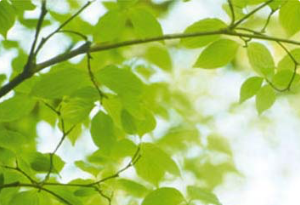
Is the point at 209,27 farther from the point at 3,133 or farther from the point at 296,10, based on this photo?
the point at 3,133

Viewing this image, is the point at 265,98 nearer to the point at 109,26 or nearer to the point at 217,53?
the point at 217,53

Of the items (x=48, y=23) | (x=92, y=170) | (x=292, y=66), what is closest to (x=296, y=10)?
(x=292, y=66)

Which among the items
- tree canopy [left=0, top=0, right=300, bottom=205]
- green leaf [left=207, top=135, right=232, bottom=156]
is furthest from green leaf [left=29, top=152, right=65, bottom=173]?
green leaf [left=207, top=135, right=232, bottom=156]

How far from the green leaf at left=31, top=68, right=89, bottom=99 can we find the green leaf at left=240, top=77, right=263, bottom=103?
0.29m

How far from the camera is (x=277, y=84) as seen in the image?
2.72 ft

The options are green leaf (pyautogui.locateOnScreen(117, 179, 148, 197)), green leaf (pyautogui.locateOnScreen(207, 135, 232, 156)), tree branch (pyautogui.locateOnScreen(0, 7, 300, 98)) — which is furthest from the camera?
green leaf (pyautogui.locateOnScreen(207, 135, 232, 156))

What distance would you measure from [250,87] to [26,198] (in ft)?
1.32

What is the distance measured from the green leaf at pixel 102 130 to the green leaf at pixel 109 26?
0.13m

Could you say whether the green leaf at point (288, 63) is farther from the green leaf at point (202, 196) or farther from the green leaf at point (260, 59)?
the green leaf at point (202, 196)

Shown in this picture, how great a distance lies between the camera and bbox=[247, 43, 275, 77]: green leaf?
2.76 ft

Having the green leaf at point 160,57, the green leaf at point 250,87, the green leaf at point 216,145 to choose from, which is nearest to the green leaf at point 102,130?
the green leaf at point 250,87

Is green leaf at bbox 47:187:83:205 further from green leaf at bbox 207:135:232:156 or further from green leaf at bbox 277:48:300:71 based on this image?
green leaf at bbox 207:135:232:156

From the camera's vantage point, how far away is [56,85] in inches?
28.8

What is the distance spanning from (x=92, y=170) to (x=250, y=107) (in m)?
2.99
